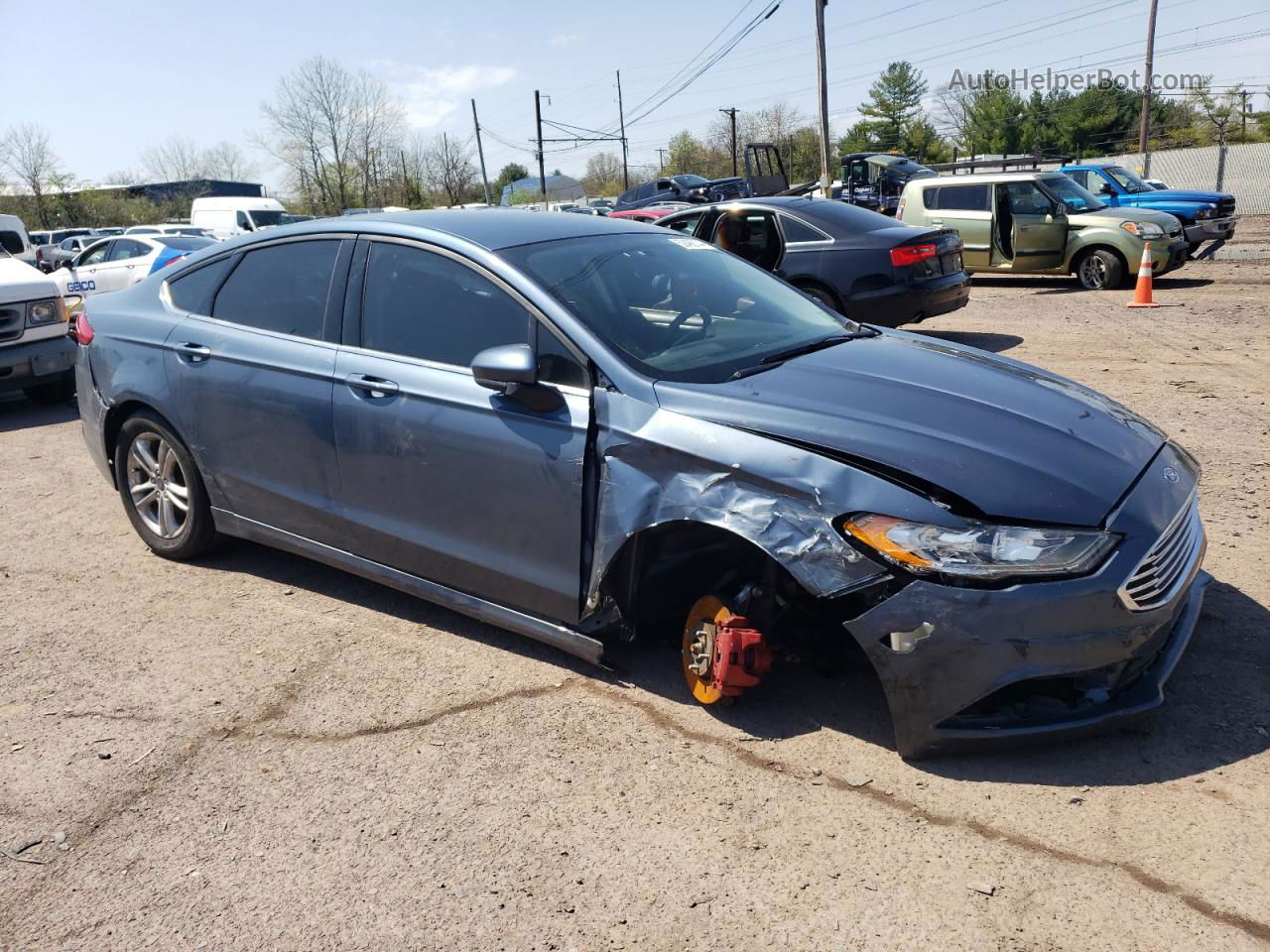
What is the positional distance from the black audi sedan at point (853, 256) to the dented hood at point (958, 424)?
242 inches

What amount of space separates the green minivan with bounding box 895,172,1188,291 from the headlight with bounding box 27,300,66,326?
11.7 meters

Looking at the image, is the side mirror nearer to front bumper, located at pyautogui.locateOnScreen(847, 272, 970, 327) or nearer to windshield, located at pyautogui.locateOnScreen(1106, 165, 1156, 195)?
front bumper, located at pyautogui.locateOnScreen(847, 272, 970, 327)

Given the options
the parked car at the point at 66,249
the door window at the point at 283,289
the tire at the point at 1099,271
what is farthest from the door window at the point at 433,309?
the parked car at the point at 66,249

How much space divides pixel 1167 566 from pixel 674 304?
1.93 m

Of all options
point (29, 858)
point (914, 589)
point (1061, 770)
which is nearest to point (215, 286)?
point (29, 858)

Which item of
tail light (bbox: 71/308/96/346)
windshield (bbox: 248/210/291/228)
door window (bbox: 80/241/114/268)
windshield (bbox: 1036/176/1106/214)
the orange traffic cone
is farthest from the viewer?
windshield (bbox: 248/210/291/228)

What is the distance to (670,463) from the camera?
3.22 m

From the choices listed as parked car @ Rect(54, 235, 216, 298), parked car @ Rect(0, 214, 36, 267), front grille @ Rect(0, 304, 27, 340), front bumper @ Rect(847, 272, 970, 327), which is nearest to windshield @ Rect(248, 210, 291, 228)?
parked car @ Rect(0, 214, 36, 267)

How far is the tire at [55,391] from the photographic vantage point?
9953 mm

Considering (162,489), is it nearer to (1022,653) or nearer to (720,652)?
(720,652)

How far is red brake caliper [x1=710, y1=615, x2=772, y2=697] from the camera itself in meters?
3.28

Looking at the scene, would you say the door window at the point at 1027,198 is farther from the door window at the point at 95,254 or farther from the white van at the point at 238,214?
the white van at the point at 238,214

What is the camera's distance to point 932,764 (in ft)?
10.0

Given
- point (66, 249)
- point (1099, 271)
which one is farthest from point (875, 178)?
point (66, 249)
